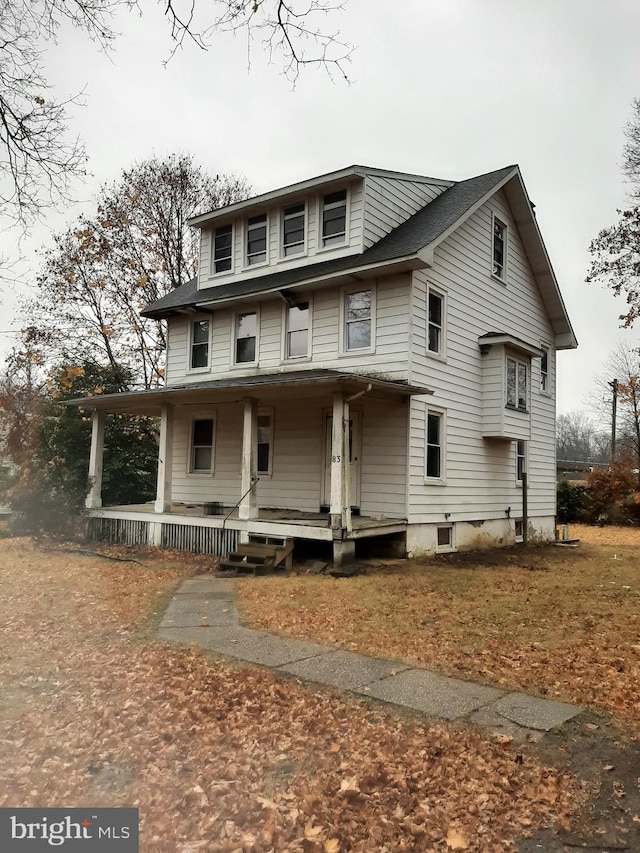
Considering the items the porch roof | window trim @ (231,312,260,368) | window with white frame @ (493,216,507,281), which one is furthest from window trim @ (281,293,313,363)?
window with white frame @ (493,216,507,281)

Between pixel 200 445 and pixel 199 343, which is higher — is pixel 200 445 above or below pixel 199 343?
below

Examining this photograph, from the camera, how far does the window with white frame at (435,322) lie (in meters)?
13.1

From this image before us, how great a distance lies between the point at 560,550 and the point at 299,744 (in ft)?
45.7

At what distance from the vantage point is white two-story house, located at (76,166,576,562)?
12.3 metres

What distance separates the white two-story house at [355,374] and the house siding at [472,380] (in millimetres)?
53

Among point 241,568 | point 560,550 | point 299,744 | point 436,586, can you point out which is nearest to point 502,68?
point 299,744

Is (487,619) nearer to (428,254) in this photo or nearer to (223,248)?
(428,254)

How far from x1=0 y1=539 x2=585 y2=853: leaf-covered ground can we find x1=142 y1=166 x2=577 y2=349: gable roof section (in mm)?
8909

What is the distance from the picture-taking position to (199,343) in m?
16.1

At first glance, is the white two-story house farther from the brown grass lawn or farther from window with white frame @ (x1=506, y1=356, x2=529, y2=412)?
the brown grass lawn

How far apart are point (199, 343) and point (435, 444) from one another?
22.1 ft

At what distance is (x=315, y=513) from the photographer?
13.4 meters

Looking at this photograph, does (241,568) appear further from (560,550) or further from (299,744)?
(560,550)

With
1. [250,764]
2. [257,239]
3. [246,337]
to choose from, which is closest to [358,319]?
[246,337]
